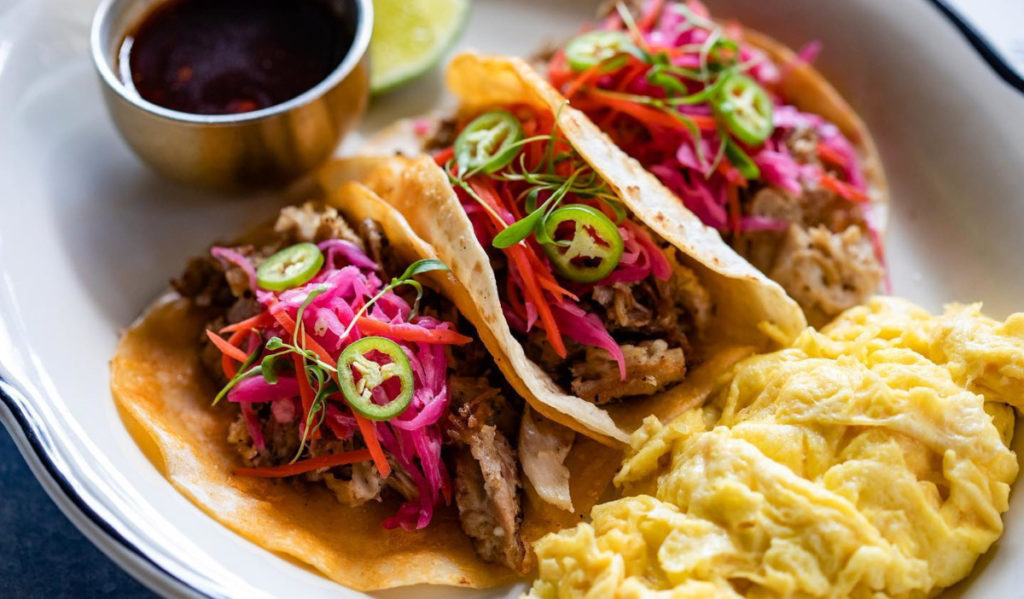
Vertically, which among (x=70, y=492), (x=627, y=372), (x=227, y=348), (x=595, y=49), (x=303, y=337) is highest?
(x=595, y=49)

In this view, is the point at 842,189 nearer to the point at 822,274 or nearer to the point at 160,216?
the point at 822,274

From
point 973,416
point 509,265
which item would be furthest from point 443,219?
point 973,416

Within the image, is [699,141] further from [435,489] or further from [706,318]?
[435,489]

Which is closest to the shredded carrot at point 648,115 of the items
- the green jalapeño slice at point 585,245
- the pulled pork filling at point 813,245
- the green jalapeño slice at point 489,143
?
the pulled pork filling at point 813,245

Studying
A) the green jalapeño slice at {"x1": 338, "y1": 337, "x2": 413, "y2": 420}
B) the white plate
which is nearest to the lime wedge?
the white plate

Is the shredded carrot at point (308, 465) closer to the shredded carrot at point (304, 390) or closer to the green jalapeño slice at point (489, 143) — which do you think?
the shredded carrot at point (304, 390)

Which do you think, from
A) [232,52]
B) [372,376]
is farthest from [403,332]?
[232,52]

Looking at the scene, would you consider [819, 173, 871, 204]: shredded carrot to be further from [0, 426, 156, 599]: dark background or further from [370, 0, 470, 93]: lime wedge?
[0, 426, 156, 599]: dark background
